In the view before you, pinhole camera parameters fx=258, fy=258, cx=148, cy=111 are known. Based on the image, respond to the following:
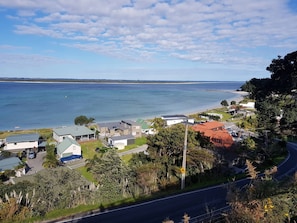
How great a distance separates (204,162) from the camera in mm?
19734

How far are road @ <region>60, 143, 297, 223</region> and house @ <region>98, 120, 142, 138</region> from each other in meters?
31.7

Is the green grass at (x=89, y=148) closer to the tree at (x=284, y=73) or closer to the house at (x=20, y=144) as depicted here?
the house at (x=20, y=144)

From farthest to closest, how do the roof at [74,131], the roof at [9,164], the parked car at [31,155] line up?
the roof at [74,131], the parked car at [31,155], the roof at [9,164]

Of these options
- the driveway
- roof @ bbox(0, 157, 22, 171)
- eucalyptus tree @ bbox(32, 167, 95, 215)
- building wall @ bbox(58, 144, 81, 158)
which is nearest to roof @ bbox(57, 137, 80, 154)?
building wall @ bbox(58, 144, 81, 158)

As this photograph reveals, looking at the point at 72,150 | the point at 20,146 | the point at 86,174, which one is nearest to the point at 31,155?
the point at 20,146

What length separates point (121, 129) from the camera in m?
49.0

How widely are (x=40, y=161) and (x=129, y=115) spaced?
43.4m

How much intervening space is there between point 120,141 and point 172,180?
22865 mm

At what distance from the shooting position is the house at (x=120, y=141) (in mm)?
39594

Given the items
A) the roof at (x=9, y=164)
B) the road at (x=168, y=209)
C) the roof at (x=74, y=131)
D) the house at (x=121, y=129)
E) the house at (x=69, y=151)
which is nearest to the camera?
the road at (x=168, y=209)

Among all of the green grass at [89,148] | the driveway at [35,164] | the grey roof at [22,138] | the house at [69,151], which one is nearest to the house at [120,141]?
the green grass at [89,148]

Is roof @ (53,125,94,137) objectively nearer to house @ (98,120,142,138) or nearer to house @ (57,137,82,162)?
house @ (98,120,142,138)

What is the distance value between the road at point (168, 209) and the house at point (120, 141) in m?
24.5

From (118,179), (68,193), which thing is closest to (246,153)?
(118,179)
